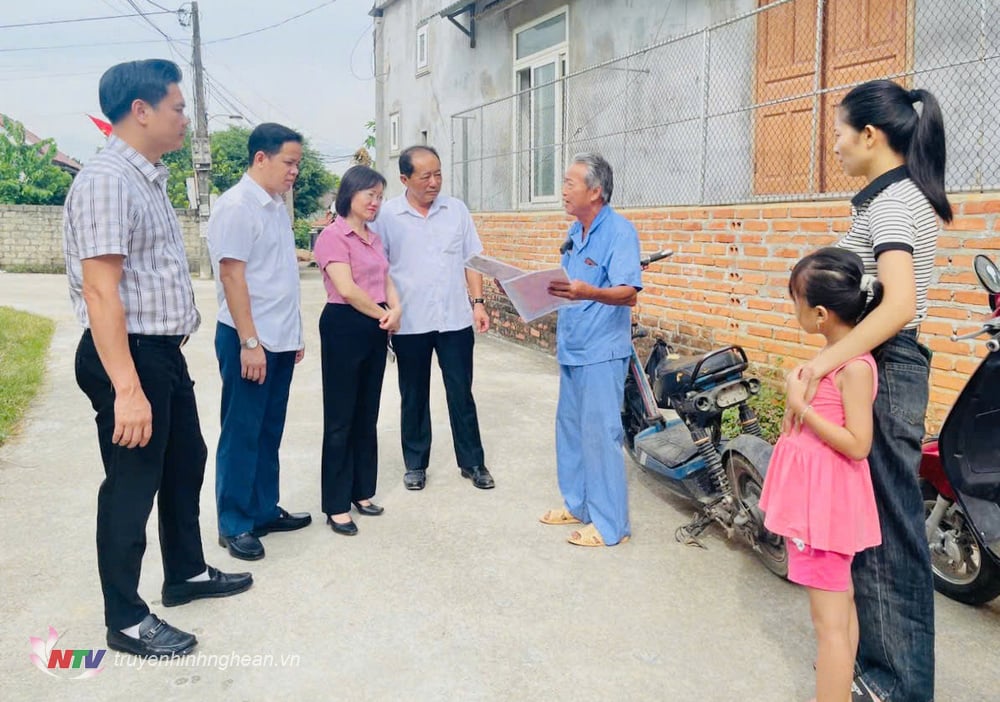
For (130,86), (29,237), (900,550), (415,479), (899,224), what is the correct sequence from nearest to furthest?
1. (899,224)
2. (900,550)
3. (130,86)
4. (415,479)
5. (29,237)

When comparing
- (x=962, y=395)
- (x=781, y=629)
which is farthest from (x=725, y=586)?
(x=962, y=395)

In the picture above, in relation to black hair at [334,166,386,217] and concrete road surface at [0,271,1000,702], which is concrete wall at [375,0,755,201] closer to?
black hair at [334,166,386,217]

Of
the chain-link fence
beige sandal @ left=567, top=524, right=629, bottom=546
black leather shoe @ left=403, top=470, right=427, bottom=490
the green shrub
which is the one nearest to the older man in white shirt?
black leather shoe @ left=403, top=470, right=427, bottom=490

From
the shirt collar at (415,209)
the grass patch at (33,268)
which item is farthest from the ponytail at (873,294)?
the grass patch at (33,268)

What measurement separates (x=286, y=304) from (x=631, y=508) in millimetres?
2110

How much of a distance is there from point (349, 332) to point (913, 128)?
103 inches

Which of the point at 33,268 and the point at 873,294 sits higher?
the point at 873,294

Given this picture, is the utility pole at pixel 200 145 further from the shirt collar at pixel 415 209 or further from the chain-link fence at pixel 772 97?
the shirt collar at pixel 415 209

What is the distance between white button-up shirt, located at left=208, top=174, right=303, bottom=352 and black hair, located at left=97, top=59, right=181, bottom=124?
73cm

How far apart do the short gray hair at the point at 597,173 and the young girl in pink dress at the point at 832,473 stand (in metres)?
1.62

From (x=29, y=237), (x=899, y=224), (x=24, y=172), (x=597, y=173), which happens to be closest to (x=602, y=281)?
(x=597, y=173)

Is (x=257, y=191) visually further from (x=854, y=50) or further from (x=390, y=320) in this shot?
(x=854, y=50)

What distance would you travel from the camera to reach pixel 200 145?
2291 centimetres

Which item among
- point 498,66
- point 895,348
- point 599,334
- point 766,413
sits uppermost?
point 498,66
